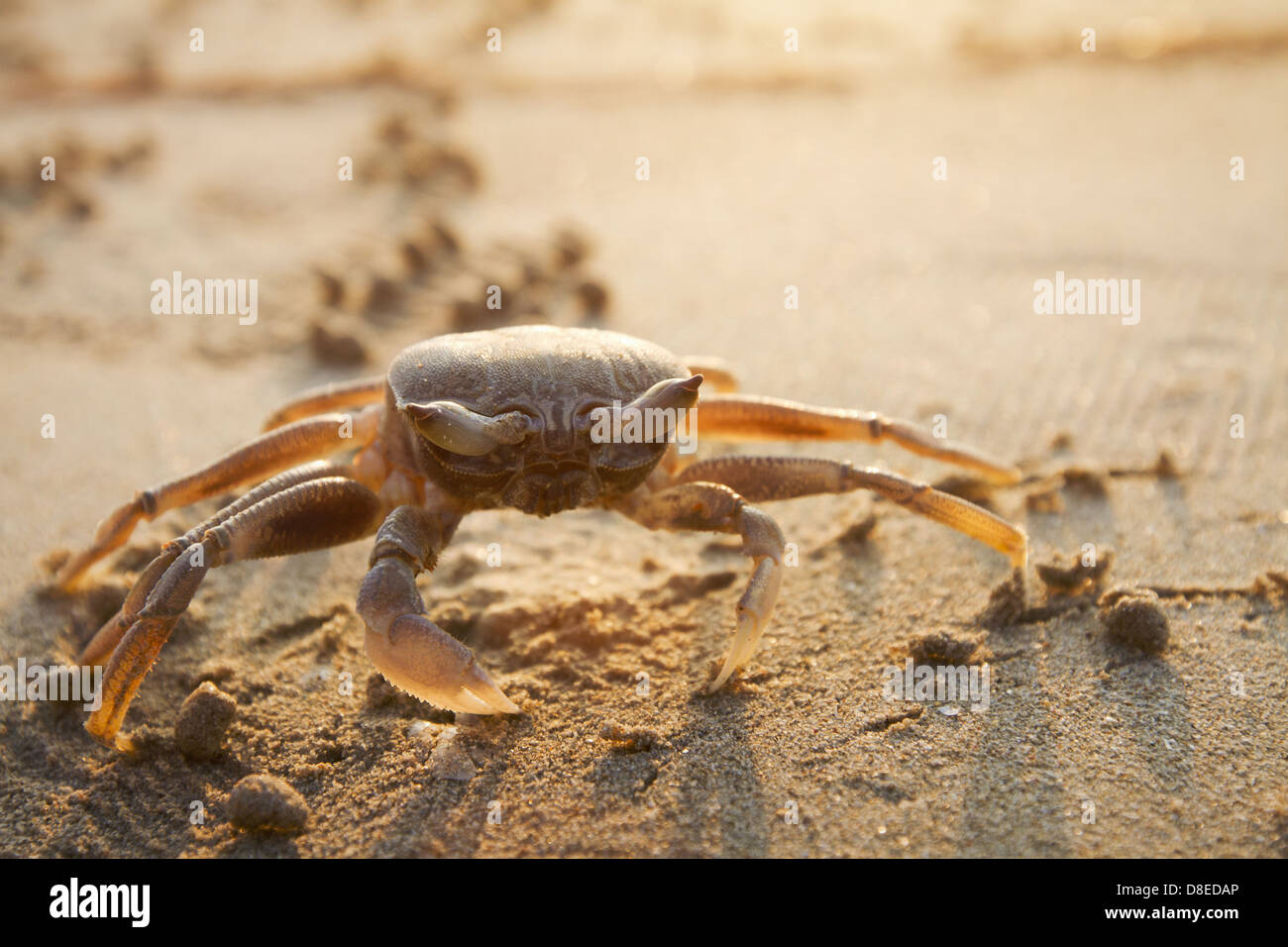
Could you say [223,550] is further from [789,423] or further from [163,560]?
[789,423]

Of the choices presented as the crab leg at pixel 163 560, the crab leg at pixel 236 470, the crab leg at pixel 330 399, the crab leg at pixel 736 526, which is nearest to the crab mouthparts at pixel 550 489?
the crab leg at pixel 736 526

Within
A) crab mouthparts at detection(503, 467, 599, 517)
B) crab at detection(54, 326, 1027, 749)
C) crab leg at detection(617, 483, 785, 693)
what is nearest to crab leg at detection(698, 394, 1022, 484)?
crab at detection(54, 326, 1027, 749)

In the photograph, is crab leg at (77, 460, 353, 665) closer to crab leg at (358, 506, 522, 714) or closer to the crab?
the crab

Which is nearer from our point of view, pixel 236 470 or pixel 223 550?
pixel 223 550

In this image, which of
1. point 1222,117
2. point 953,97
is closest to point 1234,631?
point 1222,117

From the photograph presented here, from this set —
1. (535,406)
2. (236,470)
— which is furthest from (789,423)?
(236,470)

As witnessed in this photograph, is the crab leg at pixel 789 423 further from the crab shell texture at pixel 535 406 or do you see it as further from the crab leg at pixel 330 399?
the crab leg at pixel 330 399
